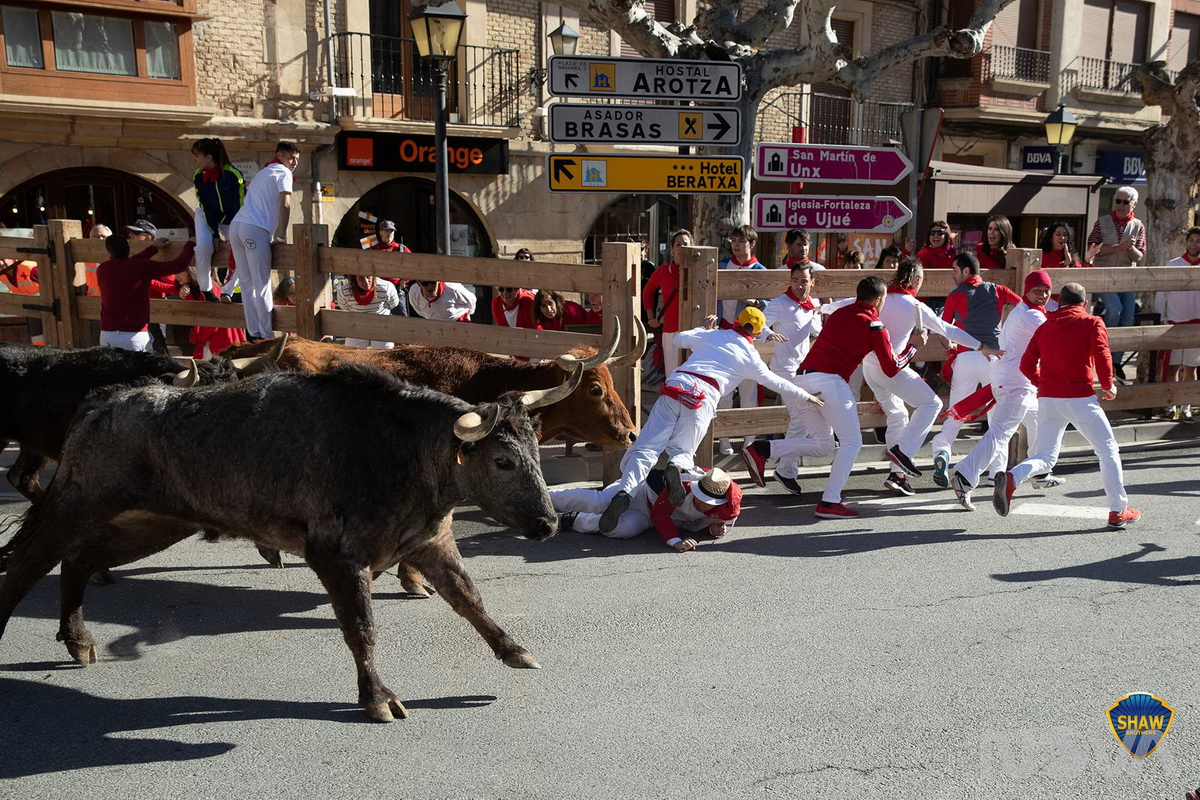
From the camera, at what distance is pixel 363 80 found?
60.1ft

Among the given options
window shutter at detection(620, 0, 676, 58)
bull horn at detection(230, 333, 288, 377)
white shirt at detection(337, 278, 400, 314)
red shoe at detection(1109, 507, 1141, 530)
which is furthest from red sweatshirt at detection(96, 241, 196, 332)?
window shutter at detection(620, 0, 676, 58)

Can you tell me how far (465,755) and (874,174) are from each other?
7797mm

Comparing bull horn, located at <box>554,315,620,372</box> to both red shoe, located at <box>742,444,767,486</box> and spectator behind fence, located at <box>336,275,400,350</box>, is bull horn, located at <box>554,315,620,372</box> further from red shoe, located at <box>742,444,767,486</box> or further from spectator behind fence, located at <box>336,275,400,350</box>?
spectator behind fence, located at <box>336,275,400,350</box>

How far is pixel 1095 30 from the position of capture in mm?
27484

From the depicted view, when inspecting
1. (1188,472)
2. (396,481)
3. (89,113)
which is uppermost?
(89,113)

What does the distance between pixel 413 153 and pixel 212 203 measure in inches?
404

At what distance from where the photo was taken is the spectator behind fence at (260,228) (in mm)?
8633

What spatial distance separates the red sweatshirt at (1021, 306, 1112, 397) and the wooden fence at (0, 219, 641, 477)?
2.92 m

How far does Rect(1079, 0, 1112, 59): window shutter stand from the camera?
27.2 metres

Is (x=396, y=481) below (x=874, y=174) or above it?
below

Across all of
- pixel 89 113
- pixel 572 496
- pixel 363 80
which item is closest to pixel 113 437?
pixel 572 496

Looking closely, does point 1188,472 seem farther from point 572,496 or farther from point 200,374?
point 200,374

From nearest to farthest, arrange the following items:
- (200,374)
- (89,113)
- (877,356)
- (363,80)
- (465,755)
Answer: (465,755), (200,374), (877,356), (89,113), (363,80)

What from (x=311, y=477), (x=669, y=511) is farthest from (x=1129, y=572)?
(x=311, y=477)
